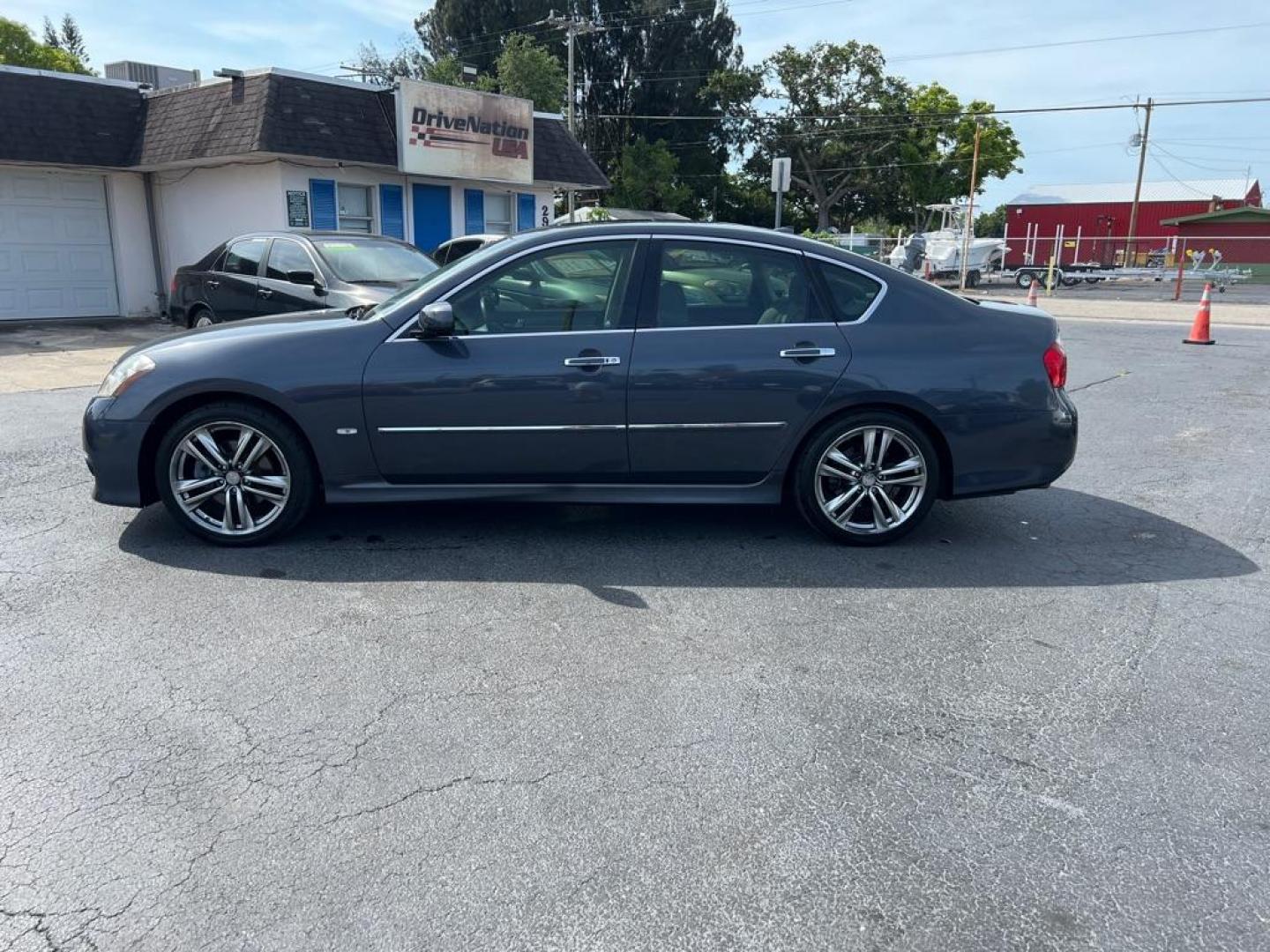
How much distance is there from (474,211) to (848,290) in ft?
53.0

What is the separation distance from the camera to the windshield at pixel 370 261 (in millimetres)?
9586

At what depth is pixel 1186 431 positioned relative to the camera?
8.04 m

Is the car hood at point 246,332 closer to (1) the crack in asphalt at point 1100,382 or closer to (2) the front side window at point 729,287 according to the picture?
(2) the front side window at point 729,287

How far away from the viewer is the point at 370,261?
981 centimetres

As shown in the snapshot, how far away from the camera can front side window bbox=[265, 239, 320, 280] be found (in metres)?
9.70

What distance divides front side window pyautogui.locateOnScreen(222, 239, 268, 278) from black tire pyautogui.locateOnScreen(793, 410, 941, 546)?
7.52m

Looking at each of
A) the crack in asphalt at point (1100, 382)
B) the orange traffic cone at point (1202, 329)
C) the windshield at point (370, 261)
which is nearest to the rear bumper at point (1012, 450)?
the crack in asphalt at point (1100, 382)

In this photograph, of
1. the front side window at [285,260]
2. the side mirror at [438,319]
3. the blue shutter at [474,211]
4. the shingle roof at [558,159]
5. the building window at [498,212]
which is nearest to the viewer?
the side mirror at [438,319]

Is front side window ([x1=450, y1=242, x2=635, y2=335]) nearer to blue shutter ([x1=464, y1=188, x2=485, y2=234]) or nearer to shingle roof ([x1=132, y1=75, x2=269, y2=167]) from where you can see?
shingle roof ([x1=132, y1=75, x2=269, y2=167])

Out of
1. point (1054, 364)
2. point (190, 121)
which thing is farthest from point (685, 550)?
point (190, 121)

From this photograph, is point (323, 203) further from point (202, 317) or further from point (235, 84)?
point (202, 317)

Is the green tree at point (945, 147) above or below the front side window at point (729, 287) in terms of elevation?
above

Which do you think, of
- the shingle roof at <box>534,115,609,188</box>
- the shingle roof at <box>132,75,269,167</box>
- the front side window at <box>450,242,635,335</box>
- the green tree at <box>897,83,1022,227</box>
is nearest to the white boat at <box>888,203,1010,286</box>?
the green tree at <box>897,83,1022,227</box>

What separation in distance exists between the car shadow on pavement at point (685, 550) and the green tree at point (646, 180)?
122 feet
